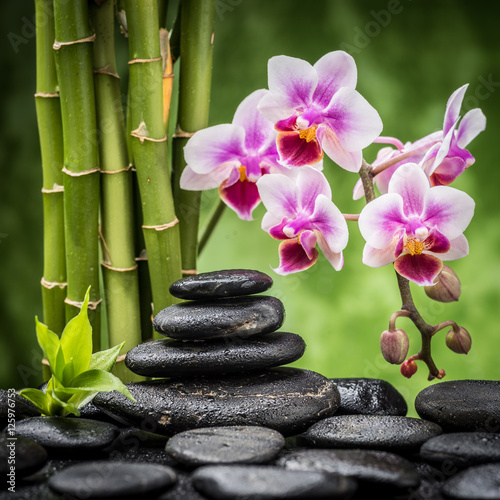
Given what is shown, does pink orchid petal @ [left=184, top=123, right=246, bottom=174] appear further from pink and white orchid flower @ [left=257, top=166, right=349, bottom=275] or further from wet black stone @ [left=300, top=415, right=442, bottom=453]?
wet black stone @ [left=300, top=415, right=442, bottom=453]

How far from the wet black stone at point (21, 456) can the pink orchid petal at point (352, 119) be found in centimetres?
36

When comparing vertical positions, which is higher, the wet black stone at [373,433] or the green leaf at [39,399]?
the green leaf at [39,399]

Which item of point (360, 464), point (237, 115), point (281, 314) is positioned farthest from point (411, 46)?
point (360, 464)

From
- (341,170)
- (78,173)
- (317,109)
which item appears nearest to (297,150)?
(317,109)

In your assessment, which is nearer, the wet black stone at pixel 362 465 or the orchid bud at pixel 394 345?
the wet black stone at pixel 362 465

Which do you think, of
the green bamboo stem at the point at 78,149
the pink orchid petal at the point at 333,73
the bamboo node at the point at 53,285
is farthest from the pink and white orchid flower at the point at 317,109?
the bamboo node at the point at 53,285

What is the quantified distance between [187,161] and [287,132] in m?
0.13

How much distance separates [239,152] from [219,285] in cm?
16

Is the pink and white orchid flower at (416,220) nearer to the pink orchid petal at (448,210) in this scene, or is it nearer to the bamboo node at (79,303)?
the pink orchid petal at (448,210)

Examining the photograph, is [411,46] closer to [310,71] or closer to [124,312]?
[310,71]

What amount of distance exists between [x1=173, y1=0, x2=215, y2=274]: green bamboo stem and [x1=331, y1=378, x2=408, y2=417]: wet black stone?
9.3 inches

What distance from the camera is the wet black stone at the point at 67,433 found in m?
0.48

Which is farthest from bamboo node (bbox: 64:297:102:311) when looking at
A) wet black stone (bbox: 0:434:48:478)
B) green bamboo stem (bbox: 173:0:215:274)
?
wet black stone (bbox: 0:434:48:478)

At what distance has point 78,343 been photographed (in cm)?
54
